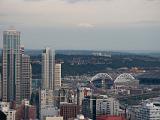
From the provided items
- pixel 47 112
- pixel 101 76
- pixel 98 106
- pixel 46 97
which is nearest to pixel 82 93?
pixel 46 97

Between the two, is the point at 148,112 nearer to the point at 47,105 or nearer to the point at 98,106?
the point at 98,106

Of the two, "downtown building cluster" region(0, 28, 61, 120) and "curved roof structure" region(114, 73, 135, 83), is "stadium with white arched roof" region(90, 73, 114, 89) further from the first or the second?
"downtown building cluster" region(0, 28, 61, 120)

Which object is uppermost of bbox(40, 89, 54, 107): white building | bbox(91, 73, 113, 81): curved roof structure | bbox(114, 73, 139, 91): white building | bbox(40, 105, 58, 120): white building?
bbox(91, 73, 113, 81): curved roof structure

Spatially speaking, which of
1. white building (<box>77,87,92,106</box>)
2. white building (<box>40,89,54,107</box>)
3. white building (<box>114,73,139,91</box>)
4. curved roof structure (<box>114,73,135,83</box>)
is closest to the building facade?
white building (<box>77,87,92,106</box>)

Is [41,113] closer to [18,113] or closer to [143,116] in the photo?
[18,113]

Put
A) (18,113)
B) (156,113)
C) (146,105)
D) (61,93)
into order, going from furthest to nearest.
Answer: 1. (61,93)
2. (18,113)
3. (146,105)
4. (156,113)

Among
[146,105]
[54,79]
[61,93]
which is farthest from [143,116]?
[54,79]

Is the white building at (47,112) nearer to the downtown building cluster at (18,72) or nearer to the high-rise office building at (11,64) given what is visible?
the downtown building cluster at (18,72)
